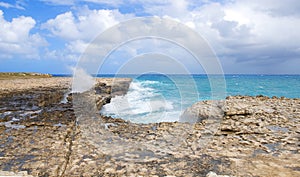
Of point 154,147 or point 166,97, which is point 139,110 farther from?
point 154,147

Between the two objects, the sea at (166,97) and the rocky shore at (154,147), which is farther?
the sea at (166,97)

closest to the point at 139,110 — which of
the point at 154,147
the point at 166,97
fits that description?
the point at 166,97

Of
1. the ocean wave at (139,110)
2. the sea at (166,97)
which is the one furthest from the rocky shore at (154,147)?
the ocean wave at (139,110)

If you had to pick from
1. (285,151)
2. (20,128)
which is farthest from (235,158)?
(20,128)

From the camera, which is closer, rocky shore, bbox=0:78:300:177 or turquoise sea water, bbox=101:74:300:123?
rocky shore, bbox=0:78:300:177

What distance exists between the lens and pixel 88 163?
5.48m

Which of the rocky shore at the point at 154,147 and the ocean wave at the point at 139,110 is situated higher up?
the rocky shore at the point at 154,147

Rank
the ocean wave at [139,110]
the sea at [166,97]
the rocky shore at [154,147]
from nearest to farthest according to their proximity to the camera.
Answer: the rocky shore at [154,147], the ocean wave at [139,110], the sea at [166,97]

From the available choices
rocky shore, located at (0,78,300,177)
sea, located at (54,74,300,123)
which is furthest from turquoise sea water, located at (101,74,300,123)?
rocky shore, located at (0,78,300,177)

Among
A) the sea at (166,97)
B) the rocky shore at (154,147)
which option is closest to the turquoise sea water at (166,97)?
the sea at (166,97)

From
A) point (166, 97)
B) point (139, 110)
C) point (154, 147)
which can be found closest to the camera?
point (154, 147)

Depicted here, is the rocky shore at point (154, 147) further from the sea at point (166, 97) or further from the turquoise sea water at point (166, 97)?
the turquoise sea water at point (166, 97)

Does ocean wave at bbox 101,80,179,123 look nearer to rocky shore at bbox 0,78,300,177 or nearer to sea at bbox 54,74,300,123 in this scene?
sea at bbox 54,74,300,123

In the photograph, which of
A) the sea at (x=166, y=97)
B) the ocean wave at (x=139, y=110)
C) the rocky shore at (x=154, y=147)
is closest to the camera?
the rocky shore at (x=154, y=147)
